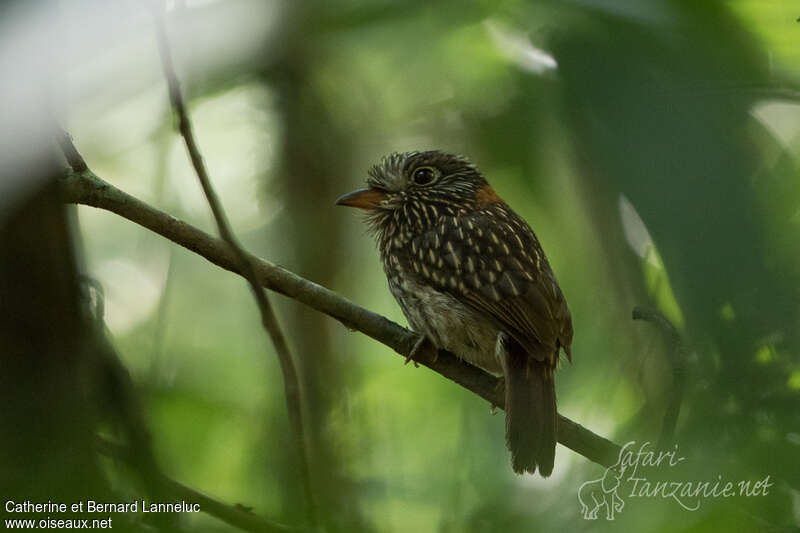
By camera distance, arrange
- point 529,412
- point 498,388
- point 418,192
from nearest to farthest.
A: point 529,412, point 498,388, point 418,192

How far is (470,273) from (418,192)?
0.54 metres

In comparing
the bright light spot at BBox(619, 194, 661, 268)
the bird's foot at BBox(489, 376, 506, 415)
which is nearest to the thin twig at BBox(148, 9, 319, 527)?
the bright light spot at BBox(619, 194, 661, 268)

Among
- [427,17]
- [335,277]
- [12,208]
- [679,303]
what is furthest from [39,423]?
[335,277]

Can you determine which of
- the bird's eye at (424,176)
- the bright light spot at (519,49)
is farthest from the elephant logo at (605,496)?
the bird's eye at (424,176)

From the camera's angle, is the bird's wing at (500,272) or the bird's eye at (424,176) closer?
the bird's wing at (500,272)

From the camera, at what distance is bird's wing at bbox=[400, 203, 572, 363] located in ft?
7.25

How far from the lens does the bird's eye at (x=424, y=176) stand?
2.82 meters

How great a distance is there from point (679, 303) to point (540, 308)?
1395 millimetres

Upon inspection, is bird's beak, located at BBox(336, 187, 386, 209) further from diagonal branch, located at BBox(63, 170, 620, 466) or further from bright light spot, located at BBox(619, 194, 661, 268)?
bright light spot, located at BBox(619, 194, 661, 268)

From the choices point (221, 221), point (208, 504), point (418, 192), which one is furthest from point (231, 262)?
point (418, 192)

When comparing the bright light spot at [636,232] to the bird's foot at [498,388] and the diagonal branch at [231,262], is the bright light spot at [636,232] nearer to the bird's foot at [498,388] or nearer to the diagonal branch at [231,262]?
the diagonal branch at [231,262]

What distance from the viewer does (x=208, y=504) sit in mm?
1081

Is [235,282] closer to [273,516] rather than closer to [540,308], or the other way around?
[540,308]

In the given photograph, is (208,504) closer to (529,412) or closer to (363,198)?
(529,412)
